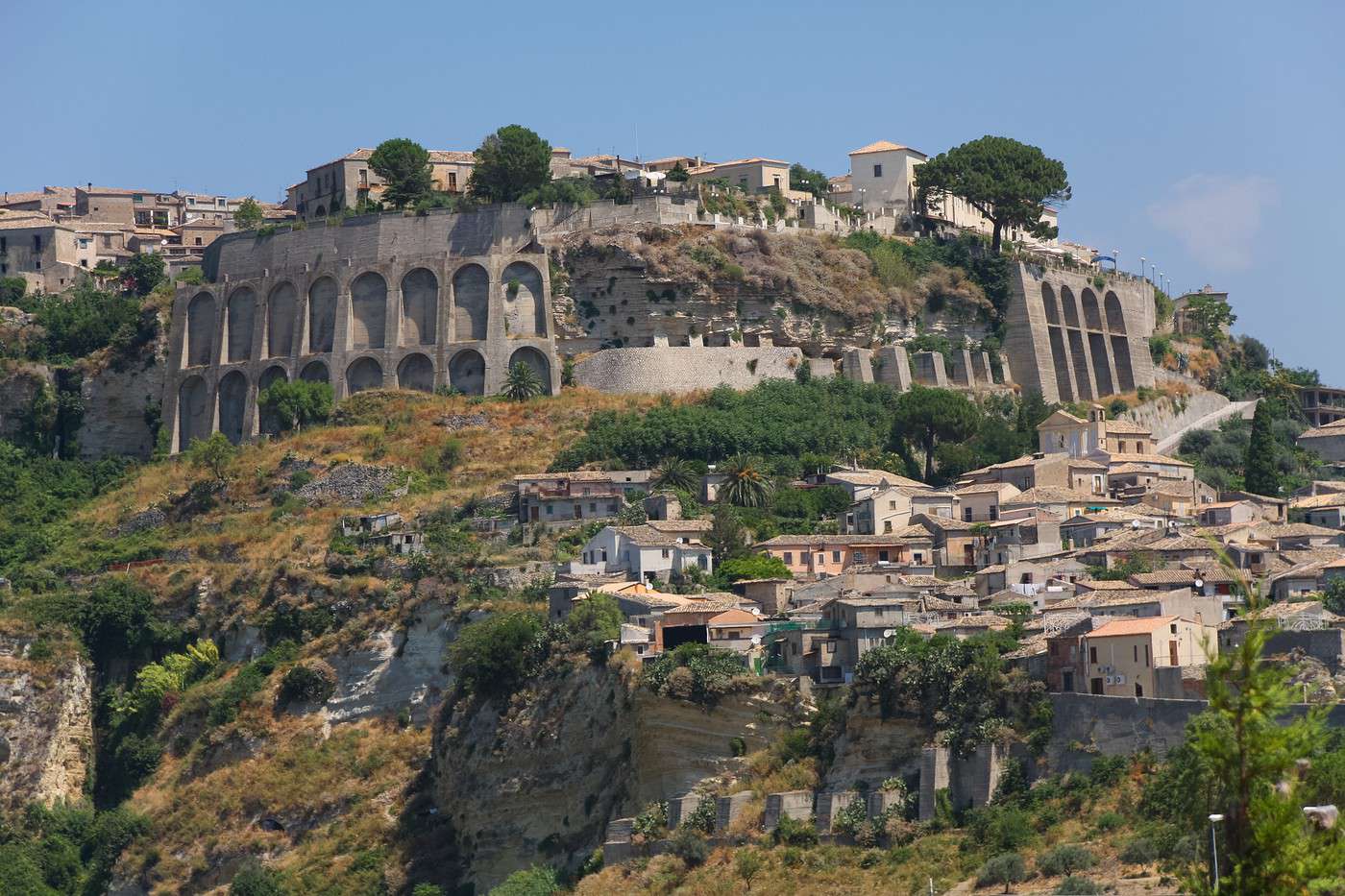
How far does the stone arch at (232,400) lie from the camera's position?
9481 centimetres

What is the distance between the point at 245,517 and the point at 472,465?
26.4 ft

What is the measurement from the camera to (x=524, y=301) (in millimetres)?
92062

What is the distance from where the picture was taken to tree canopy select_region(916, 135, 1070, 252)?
101 metres

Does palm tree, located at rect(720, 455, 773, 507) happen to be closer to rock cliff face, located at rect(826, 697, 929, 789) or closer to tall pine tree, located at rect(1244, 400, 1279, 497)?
tall pine tree, located at rect(1244, 400, 1279, 497)

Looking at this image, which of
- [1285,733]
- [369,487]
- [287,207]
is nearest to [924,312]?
[369,487]

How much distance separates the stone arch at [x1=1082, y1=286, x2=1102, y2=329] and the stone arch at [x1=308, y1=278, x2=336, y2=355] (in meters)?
31.7

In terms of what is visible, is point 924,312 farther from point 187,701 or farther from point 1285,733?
point 1285,733

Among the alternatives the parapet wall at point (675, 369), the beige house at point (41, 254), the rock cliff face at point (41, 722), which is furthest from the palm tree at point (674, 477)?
the beige house at point (41, 254)

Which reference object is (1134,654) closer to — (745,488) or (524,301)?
(745,488)

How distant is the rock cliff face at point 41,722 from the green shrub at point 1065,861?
38472mm

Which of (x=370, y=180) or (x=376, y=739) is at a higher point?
(x=370, y=180)

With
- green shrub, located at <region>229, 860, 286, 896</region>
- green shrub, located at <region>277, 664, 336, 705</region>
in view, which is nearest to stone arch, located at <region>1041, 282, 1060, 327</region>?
green shrub, located at <region>277, 664, 336, 705</region>

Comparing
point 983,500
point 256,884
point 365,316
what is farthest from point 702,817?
point 365,316

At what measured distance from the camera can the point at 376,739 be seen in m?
71.4
